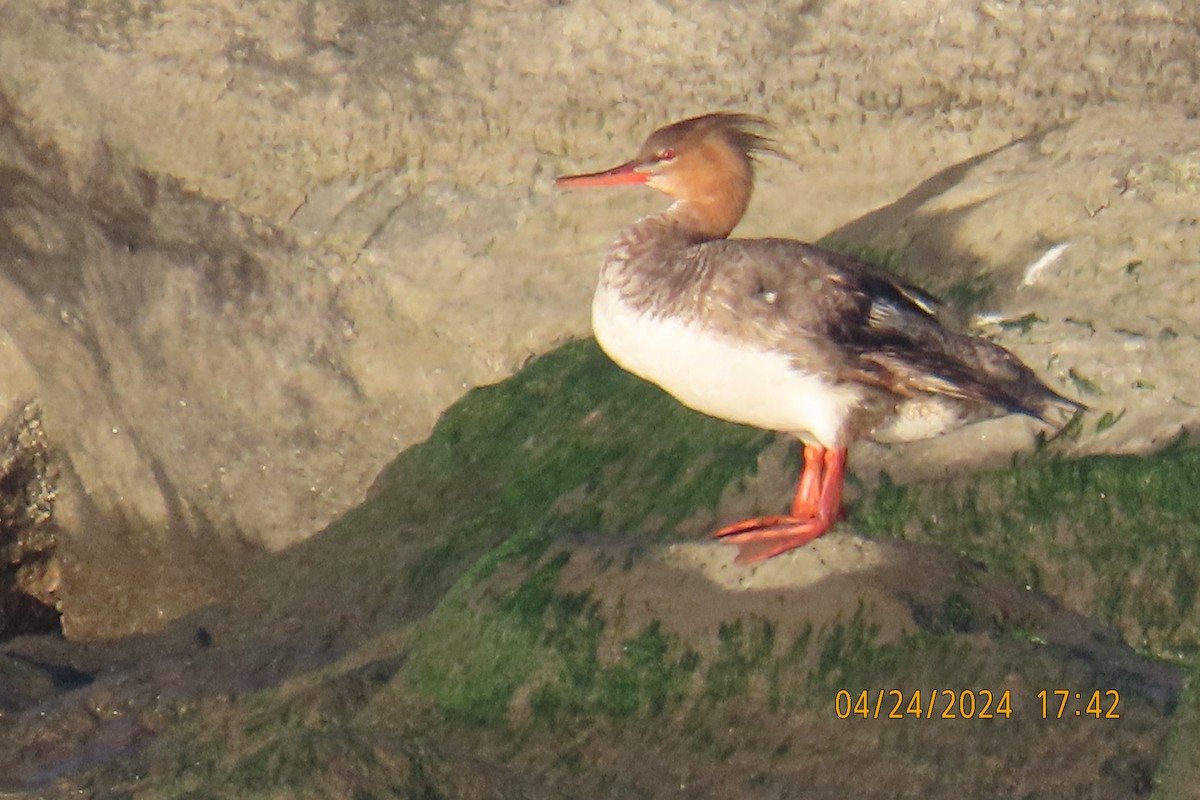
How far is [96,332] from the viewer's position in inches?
367

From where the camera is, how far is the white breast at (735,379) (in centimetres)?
600

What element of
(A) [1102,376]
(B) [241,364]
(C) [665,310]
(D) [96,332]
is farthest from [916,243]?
(D) [96,332]

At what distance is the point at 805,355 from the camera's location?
19.6ft

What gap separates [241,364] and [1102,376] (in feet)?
15.8

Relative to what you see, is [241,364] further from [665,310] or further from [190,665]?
[665,310]

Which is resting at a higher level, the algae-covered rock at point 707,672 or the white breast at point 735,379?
the white breast at point 735,379
